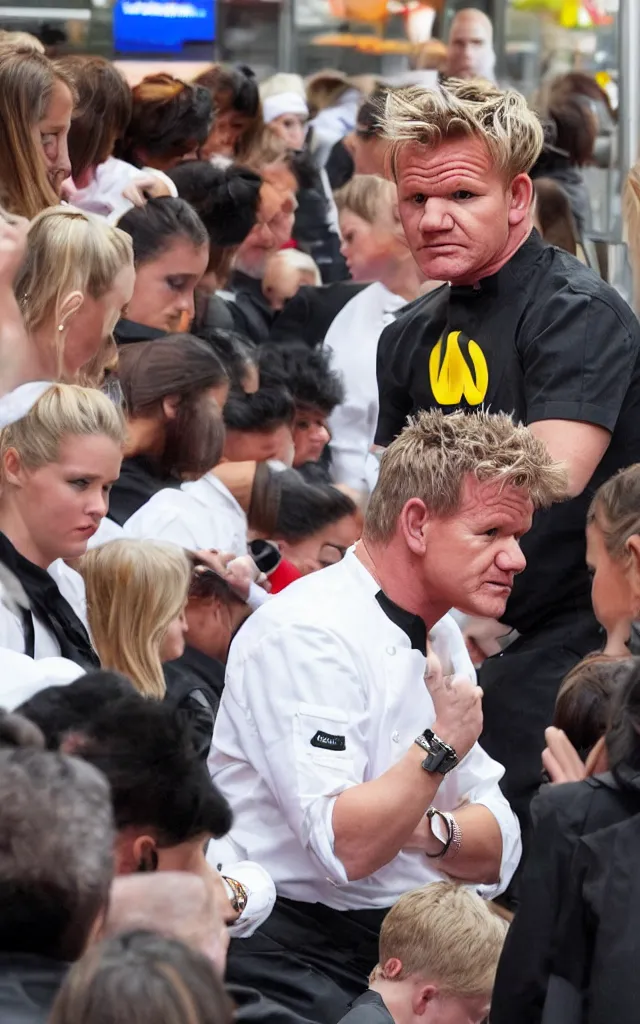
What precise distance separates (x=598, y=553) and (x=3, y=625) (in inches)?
48.7

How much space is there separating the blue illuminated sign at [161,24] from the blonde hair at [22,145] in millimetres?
6947

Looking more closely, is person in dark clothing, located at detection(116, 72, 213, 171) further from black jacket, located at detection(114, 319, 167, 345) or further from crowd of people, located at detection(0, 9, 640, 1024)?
black jacket, located at detection(114, 319, 167, 345)

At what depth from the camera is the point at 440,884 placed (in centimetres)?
340

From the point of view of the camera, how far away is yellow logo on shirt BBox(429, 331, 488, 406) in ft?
12.9

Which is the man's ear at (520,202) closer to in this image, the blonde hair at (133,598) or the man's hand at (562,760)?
the blonde hair at (133,598)

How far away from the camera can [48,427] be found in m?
3.67

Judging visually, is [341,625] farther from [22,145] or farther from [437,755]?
[22,145]

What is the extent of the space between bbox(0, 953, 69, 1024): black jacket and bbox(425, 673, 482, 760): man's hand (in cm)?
143

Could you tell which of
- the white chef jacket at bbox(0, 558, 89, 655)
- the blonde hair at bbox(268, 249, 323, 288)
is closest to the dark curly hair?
the blonde hair at bbox(268, 249, 323, 288)

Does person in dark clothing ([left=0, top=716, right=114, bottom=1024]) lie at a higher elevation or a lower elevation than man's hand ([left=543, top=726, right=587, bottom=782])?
higher

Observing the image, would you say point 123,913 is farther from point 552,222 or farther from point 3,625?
point 552,222

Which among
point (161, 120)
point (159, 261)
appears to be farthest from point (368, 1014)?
point (161, 120)

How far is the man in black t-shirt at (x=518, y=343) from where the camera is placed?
12.3 ft

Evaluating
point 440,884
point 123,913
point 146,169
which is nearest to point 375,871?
point 440,884
